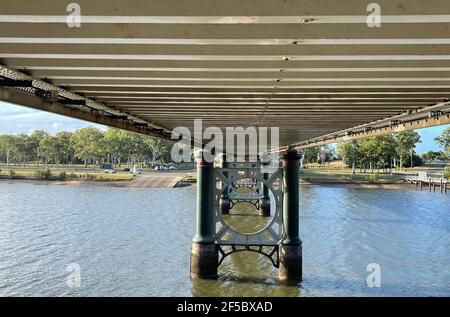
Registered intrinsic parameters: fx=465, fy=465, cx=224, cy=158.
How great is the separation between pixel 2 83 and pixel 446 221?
27130 mm

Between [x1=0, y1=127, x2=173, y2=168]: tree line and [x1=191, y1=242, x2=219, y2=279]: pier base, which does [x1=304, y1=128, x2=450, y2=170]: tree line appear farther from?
[x1=191, y1=242, x2=219, y2=279]: pier base

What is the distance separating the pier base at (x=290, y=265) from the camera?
1302 centimetres

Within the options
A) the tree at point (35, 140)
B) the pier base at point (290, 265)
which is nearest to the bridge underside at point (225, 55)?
the pier base at point (290, 265)

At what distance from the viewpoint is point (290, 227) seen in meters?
13.2

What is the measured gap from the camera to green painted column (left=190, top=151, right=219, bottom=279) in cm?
1330

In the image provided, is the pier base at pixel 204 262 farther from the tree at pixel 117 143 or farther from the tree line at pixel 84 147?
the tree at pixel 117 143

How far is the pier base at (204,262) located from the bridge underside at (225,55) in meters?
5.79

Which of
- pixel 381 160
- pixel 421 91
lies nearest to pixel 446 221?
pixel 421 91

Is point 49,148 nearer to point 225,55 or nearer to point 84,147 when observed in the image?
point 84,147

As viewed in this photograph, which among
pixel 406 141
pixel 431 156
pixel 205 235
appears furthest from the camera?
pixel 431 156

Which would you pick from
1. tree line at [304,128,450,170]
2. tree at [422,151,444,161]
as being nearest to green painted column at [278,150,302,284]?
tree line at [304,128,450,170]

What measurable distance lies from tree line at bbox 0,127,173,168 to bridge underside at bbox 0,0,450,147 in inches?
2690

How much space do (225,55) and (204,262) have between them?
372 inches

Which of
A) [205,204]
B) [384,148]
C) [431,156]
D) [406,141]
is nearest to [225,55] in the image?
[205,204]
